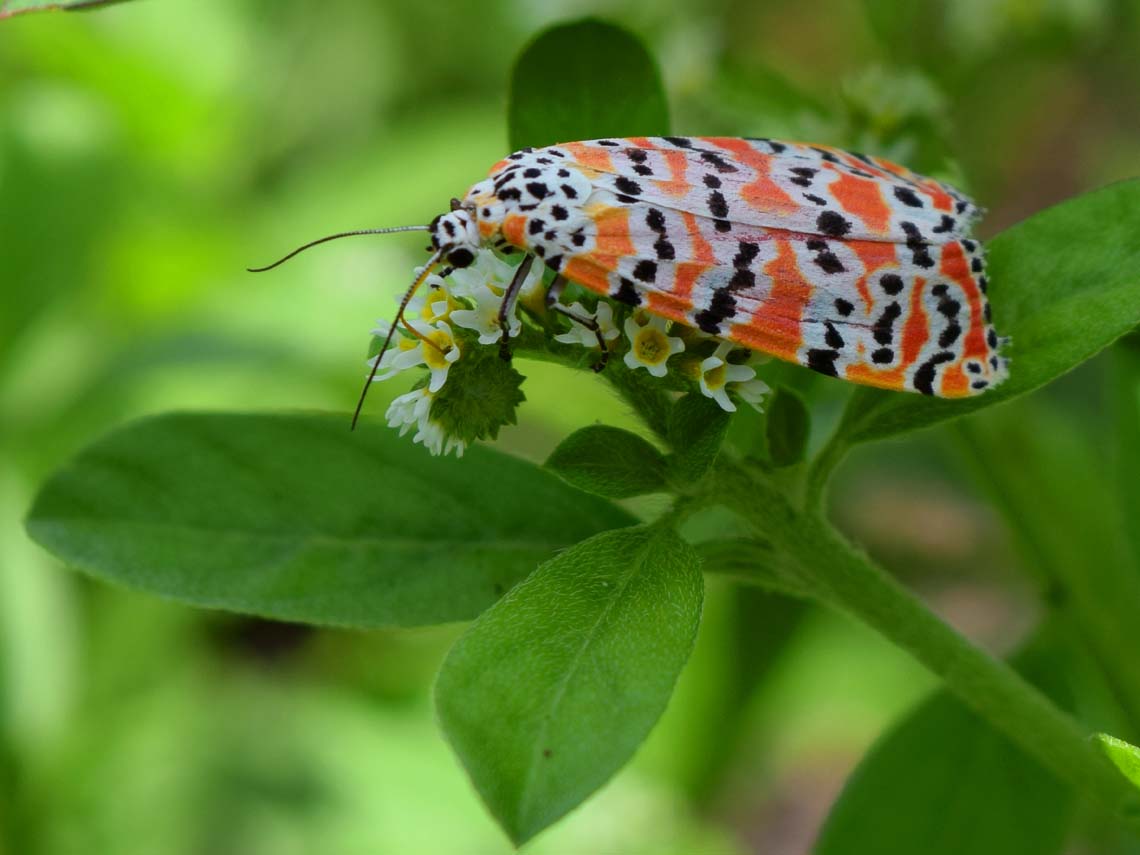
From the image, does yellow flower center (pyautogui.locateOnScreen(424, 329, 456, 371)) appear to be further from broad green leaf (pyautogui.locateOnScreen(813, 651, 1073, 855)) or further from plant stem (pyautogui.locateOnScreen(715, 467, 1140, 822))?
broad green leaf (pyautogui.locateOnScreen(813, 651, 1073, 855))

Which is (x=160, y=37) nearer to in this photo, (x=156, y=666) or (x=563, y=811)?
(x=156, y=666)

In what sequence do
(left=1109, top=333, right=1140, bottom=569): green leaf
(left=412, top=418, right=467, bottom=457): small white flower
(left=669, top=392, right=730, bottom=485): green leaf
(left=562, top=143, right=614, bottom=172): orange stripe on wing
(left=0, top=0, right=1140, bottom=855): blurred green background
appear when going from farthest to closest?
(left=0, top=0, right=1140, bottom=855): blurred green background < (left=1109, top=333, right=1140, bottom=569): green leaf < (left=562, top=143, right=614, bottom=172): orange stripe on wing < (left=412, top=418, right=467, bottom=457): small white flower < (left=669, top=392, right=730, bottom=485): green leaf

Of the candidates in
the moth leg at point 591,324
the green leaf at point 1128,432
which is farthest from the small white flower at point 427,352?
the green leaf at point 1128,432

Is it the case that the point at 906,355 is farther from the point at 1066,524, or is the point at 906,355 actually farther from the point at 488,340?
the point at 1066,524

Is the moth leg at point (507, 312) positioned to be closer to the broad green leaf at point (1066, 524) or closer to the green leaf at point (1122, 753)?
the green leaf at point (1122, 753)

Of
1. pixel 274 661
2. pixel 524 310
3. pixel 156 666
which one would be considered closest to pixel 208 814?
pixel 156 666

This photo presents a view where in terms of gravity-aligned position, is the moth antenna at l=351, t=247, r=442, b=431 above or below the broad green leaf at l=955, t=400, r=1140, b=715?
above

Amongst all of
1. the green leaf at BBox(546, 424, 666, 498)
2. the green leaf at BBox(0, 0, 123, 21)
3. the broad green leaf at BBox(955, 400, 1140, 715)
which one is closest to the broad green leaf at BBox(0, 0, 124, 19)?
the green leaf at BBox(0, 0, 123, 21)

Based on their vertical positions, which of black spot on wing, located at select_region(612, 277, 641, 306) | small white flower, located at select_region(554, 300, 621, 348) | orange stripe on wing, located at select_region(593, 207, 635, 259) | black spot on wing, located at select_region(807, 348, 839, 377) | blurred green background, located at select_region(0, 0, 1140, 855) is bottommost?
blurred green background, located at select_region(0, 0, 1140, 855)
